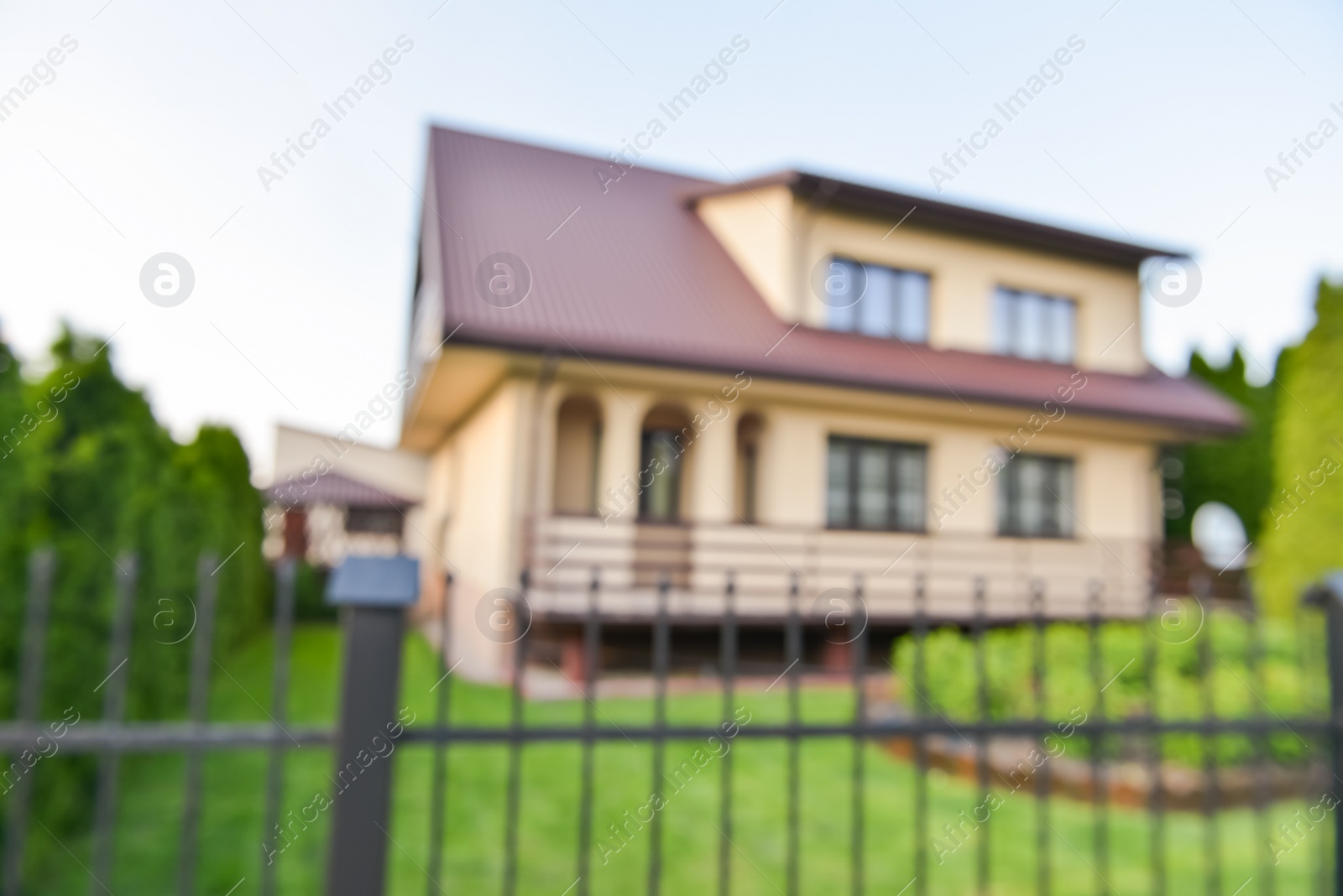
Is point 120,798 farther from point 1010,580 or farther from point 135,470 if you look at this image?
point 1010,580

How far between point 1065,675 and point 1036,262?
8870 mm

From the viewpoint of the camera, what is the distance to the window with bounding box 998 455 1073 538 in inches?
492

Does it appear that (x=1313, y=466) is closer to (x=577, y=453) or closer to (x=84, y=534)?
(x=577, y=453)

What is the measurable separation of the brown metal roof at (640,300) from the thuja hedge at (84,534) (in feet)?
11.0

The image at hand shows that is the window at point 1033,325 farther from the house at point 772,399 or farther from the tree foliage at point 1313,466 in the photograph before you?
the tree foliage at point 1313,466

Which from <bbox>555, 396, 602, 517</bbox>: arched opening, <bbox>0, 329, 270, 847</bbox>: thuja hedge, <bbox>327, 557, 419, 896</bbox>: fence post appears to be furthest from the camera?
<bbox>555, 396, 602, 517</bbox>: arched opening

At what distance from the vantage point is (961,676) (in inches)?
242

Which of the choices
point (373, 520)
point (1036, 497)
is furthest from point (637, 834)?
point (373, 520)

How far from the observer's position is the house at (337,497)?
19109 mm

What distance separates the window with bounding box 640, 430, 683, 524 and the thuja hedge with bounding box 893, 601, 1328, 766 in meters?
4.35

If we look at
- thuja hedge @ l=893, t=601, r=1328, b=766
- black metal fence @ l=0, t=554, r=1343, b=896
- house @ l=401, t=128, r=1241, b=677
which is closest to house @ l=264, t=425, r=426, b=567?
house @ l=401, t=128, r=1241, b=677

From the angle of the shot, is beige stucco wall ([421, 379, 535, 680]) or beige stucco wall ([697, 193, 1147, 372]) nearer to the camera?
beige stucco wall ([421, 379, 535, 680])

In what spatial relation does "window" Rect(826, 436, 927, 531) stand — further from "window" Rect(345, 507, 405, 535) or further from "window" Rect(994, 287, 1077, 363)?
"window" Rect(345, 507, 405, 535)

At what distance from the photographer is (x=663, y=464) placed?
10.8 metres
